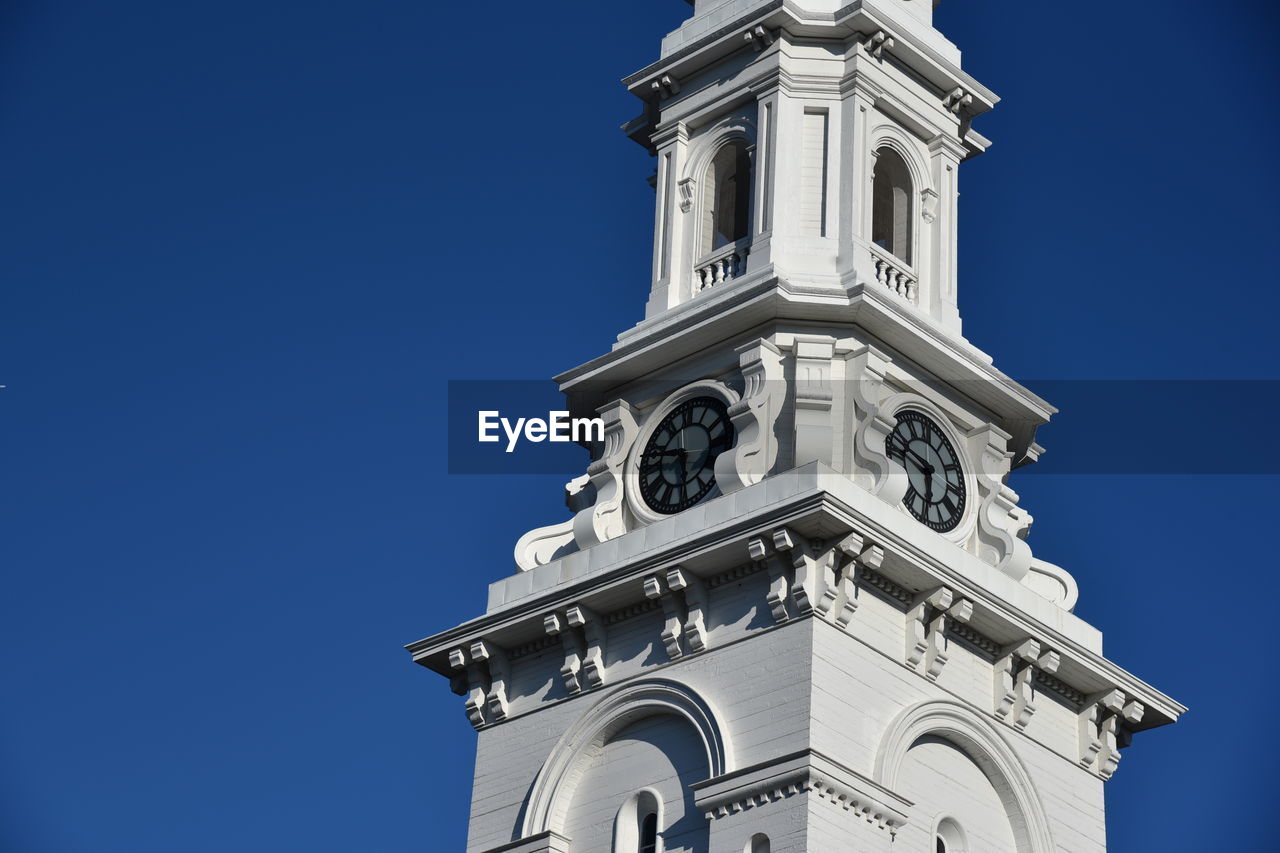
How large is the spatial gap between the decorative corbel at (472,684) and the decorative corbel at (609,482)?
3.19 metres

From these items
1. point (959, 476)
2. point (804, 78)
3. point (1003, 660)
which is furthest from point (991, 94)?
point (1003, 660)

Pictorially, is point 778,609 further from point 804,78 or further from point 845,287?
point 804,78

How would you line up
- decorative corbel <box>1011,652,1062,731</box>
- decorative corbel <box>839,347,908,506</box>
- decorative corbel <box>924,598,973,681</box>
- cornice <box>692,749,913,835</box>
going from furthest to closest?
decorative corbel <box>1011,652,1062,731</box>, decorative corbel <box>839,347,908,506</box>, decorative corbel <box>924,598,973,681</box>, cornice <box>692,749,913,835</box>

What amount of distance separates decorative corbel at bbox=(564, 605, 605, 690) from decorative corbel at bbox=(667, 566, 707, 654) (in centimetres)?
205

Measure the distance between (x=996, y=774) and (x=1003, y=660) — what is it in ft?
7.22

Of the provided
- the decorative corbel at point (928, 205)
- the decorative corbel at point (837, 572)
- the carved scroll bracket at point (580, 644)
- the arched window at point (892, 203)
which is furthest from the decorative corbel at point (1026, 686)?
the decorative corbel at point (928, 205)

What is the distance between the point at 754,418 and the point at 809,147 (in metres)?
7.24

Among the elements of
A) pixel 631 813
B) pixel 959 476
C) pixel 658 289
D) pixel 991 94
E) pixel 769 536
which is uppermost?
pixel 991 94

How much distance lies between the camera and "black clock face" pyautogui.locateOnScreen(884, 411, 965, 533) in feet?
207

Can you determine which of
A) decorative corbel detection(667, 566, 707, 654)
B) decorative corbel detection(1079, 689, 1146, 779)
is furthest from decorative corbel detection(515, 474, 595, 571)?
decorative corbel detection(1079, 689, 1146, 779)

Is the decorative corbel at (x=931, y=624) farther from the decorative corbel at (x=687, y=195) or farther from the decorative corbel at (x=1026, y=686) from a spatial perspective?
Answer: the decorative corbel at (x=687, y=195)

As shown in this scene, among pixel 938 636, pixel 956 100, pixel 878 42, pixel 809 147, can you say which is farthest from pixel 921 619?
pixel 956 100

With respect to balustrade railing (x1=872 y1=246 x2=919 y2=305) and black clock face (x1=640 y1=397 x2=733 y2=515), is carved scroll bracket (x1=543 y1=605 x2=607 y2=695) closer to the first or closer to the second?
black clock face (x1=640 y1=397 x2=733 y2=515)

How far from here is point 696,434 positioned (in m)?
63.9
